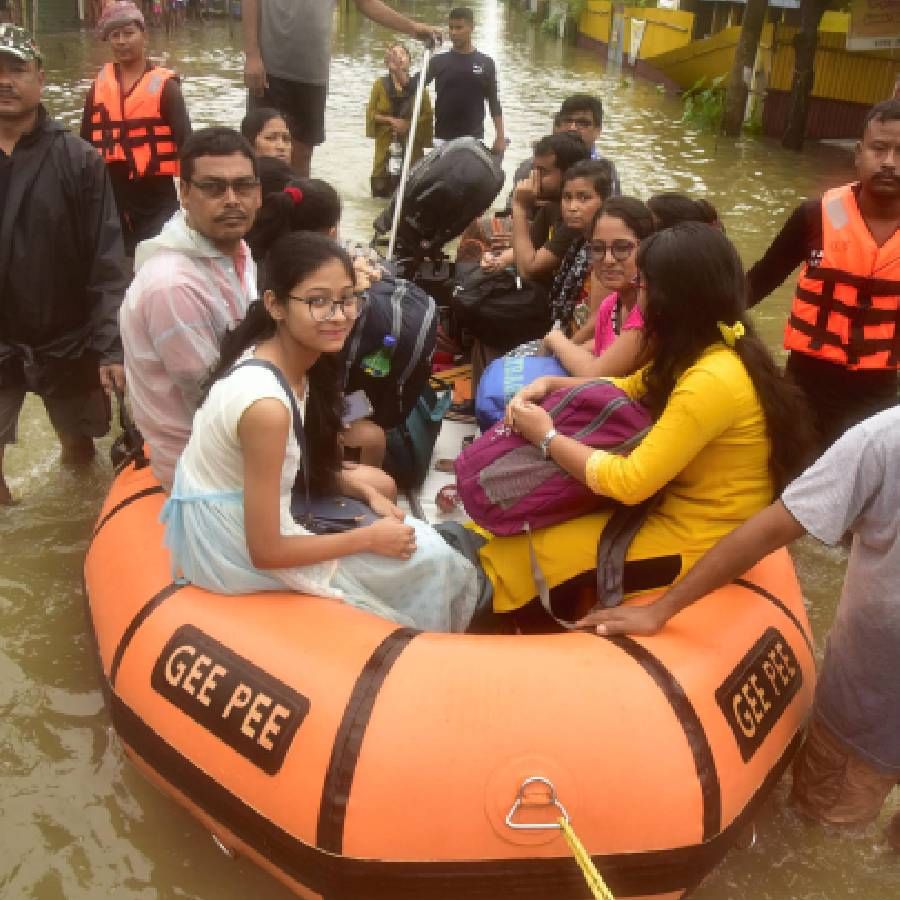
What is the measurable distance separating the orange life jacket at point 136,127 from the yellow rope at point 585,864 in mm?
3897

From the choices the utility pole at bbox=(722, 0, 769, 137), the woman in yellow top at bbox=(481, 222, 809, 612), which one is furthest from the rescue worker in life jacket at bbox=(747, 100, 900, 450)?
the utility pole at bbox=(722, 0, 769, 137)

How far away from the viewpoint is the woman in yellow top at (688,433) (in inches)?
103

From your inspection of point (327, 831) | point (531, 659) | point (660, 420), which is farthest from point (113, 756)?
point (660, 420)

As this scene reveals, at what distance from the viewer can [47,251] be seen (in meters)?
3.94

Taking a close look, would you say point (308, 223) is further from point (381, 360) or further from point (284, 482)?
point (284, 482)

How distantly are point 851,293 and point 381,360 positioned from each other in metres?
1.84

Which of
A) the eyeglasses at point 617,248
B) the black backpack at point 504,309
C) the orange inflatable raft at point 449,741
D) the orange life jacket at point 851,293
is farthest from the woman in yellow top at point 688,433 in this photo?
the black backpack at point 504,309

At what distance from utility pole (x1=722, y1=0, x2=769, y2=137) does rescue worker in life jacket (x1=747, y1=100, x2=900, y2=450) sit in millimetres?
10913

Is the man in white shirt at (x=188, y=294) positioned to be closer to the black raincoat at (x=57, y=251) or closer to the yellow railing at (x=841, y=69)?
the black raincoat at (x=57, y=251)

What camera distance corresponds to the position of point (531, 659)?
251cm

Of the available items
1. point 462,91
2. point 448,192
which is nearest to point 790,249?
point 448,192

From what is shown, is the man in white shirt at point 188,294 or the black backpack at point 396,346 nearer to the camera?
the man in white shirt at point 188,294

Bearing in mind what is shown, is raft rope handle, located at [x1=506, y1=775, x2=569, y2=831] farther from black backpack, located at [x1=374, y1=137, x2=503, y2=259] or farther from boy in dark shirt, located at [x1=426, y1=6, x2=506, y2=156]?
boy in dark shirt, located at [x1=426, y1=6, x2=506, y2=156]

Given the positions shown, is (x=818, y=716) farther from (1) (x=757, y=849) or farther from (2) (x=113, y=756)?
(2) (x=113, y=756)
